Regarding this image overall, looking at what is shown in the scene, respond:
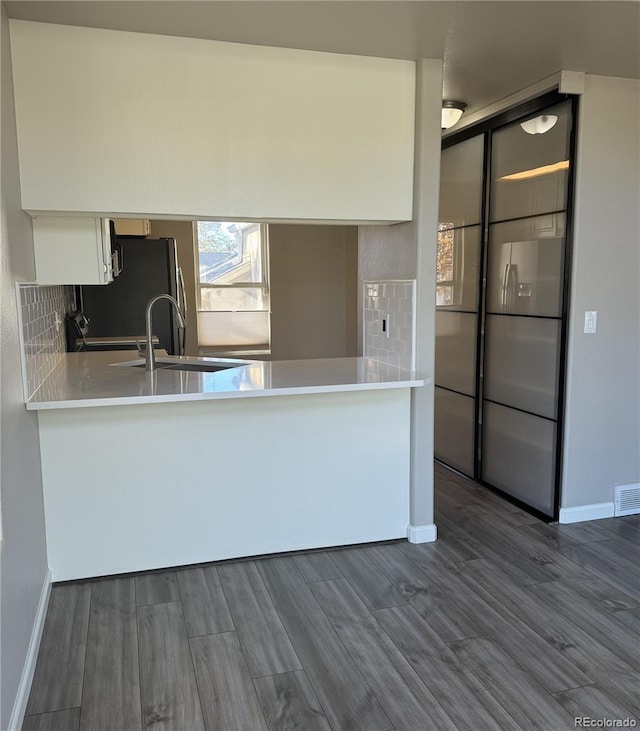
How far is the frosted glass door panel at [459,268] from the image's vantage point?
3.99m

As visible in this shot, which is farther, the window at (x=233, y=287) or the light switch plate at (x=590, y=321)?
the window at (x=233, y=287)

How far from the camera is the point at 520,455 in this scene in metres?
3.68

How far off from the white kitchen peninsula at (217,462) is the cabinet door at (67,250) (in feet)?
1.56

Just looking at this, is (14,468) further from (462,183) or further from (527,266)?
(462,183)

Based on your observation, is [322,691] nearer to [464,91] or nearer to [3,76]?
[3,76]

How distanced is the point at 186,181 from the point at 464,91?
170cm

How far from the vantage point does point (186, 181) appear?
2.60 m

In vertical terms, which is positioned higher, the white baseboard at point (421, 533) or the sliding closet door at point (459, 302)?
the sliding closet door at point (459, 302)

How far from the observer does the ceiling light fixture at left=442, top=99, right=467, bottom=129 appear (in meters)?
3.56

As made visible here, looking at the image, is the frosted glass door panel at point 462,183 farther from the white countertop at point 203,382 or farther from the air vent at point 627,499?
the air vent at point 627,499

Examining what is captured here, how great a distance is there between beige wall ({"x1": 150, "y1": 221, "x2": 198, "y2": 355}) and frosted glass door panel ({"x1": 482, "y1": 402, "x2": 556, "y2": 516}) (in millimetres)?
3744

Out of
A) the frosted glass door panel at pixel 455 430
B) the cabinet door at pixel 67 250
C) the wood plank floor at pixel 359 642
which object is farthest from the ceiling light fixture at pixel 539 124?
the cabinet door at pixel 67 250

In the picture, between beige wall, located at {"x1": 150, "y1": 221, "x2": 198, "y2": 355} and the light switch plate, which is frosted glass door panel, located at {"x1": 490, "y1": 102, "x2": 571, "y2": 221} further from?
beige wall, located at {"x1": 150, "y1": 221, "x2": 198, "y2": 355}

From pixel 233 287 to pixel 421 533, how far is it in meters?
4.44
